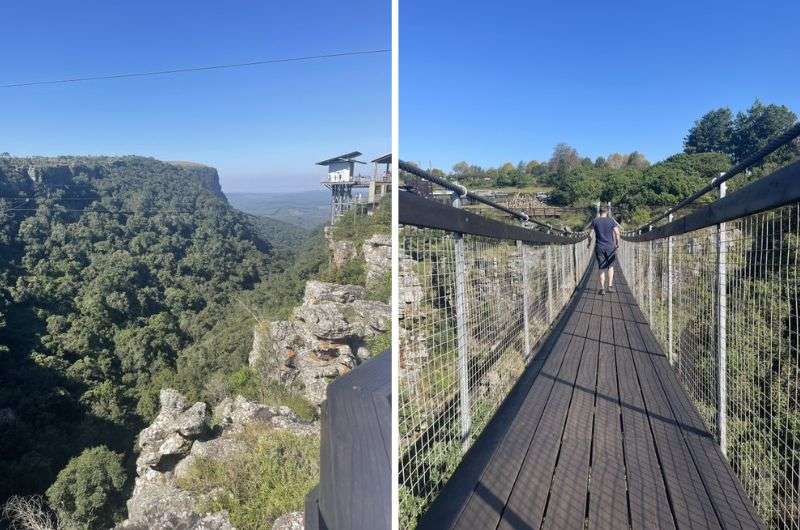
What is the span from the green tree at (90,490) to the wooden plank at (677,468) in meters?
1.55

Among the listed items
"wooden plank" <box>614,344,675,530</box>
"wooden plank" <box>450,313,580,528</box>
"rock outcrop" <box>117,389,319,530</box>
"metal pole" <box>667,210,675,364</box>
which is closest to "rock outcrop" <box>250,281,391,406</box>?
"rock outcrop" <box>117,389,319,530</box>

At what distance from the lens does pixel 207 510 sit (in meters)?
1.11

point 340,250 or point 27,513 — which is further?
point 27,513

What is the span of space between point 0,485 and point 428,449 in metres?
1.77

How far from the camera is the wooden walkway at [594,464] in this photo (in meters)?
0.79

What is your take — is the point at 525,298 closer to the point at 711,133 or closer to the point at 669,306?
the point at 669,306

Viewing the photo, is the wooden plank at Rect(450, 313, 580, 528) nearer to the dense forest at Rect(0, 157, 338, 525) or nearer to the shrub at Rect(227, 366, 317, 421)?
the shrub at Rect(227, 366, 317, 421)

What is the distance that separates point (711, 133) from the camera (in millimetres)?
7598

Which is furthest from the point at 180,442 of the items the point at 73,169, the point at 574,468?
the point at 574,468

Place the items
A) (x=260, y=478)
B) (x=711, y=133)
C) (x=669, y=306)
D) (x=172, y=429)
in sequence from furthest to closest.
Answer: (x=711, y=133)
(x=669, y=306)
(x=172, y=429)
(x=260, y=478)

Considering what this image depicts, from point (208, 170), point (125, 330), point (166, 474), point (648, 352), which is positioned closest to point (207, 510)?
point (166, 474)

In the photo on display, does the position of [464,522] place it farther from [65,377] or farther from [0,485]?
[0,485]

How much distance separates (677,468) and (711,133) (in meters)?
8.39

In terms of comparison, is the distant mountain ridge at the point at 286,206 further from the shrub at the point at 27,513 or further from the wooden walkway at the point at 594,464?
the shrub at the point at 27,513
